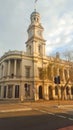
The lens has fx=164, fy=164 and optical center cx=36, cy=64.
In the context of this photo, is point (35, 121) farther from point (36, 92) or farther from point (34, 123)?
point (36, 92)

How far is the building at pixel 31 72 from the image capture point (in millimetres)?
48938

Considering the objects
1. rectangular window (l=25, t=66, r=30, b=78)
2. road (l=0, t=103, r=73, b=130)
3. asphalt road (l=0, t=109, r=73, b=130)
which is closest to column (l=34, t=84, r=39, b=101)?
rectangular window (l=25, t=66, r=30, b=78)

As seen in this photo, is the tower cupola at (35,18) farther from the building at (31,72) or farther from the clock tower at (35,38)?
the building at (31,72)

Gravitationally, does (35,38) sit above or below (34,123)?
above

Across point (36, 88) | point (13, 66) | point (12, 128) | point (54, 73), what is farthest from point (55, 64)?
point (12, 128)

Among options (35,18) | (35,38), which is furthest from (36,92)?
(35,18)

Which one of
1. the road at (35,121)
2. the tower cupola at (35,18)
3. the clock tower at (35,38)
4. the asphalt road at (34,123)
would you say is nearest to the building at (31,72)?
the clock tower at (35,38)

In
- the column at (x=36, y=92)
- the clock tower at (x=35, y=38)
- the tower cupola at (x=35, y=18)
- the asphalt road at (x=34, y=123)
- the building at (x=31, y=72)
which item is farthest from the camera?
the tower cupola at (x=35, y=18)

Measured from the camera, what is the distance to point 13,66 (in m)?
52.0

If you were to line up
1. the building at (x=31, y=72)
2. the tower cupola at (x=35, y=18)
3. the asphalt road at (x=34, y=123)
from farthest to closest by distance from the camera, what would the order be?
1. the tower cupola at (x=35, y=18)
2. the building at (x=31, y=72)
3. the asphalt road at (x=34, y=123)

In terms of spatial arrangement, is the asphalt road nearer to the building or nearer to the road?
the road

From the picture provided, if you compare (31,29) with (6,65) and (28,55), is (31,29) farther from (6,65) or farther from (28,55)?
(6,65)

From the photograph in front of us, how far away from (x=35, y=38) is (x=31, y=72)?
478 inches

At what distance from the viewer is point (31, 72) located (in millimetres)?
52156
